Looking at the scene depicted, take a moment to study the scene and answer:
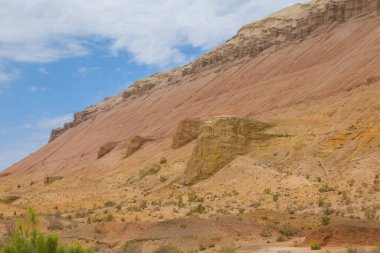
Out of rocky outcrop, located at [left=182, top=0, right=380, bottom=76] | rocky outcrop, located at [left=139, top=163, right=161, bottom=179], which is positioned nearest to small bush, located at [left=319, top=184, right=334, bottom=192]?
rocky outcrop, located at [left=139, top=163, right=161, bottom=179]

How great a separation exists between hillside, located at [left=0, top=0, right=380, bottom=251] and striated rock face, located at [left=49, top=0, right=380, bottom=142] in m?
0.20

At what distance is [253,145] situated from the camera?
32.9 metres

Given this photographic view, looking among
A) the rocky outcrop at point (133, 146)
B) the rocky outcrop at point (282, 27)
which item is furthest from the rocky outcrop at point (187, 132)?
the rocky outcrop at point (282, 27)

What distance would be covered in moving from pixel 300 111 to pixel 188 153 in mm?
7956

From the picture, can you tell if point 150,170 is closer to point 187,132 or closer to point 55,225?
point 187,132

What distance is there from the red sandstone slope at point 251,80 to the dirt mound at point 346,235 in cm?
2539

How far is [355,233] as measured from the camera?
14320 millimetres

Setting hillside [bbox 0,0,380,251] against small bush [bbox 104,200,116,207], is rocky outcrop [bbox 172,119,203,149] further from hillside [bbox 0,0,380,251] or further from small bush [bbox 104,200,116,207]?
small bush [bbox 104,200,116,207]

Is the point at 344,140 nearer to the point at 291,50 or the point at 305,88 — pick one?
the point at 305,88

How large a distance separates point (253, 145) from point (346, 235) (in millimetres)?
18743

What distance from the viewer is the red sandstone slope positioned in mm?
45625

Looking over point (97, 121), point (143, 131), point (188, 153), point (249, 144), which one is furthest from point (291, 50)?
point (97, 121)

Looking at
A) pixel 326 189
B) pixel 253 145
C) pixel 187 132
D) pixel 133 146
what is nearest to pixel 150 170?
pixel 187 132

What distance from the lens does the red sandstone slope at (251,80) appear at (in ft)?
150
